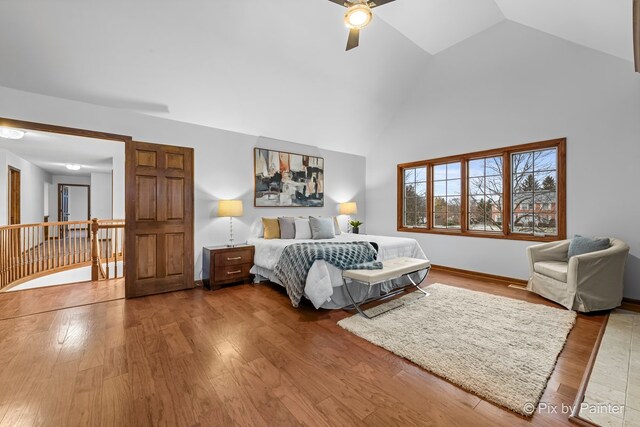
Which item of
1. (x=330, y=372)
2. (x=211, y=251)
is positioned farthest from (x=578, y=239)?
(x=211, y=251)

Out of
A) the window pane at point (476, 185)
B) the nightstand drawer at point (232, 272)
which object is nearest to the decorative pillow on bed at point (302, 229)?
the nightstand drawer at point (232, 272)

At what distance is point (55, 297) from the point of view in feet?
11.9

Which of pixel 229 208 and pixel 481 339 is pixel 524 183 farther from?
pixel 229 208

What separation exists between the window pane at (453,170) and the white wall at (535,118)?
0.25 meters

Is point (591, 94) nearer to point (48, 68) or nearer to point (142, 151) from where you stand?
point (142, 151)

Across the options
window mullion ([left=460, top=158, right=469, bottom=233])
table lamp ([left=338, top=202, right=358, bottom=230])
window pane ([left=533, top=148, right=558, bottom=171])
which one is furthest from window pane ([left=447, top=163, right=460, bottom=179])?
table lamp ([left=338, top=202, right=358, bottom=230])

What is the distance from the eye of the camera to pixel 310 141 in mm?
5453

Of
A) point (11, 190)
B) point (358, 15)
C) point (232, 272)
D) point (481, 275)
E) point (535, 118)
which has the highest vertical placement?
point (358, 15)

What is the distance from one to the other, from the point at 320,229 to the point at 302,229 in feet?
1.00

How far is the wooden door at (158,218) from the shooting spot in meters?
3.66

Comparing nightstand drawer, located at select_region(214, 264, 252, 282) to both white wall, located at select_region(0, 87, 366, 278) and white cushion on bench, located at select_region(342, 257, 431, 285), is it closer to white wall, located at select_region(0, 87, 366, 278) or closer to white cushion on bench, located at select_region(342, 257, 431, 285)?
white wall, located at select_region(0, 87, 366, 278)

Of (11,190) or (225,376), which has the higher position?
(11,190)

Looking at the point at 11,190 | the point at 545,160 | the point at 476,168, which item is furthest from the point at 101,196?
the point at 545,160

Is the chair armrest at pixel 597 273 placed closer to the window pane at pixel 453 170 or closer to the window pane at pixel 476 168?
the window pane at pixel 476 168
